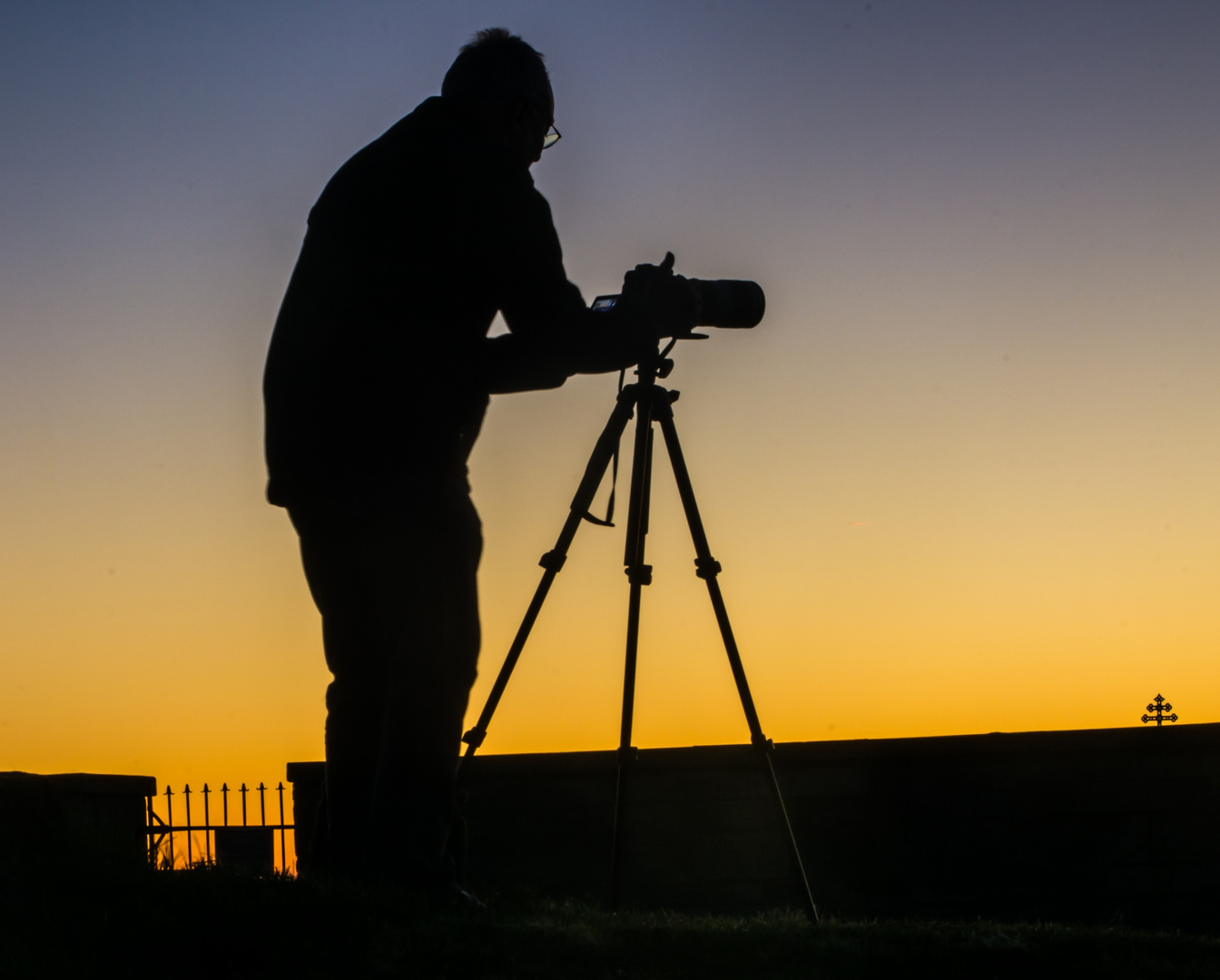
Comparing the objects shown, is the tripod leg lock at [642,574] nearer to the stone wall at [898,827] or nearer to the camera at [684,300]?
the camera at [684,300]

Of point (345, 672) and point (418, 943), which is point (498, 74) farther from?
point (418, 943)

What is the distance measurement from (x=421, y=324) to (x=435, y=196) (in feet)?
1.13

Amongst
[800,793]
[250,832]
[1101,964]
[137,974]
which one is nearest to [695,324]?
[1101,964]

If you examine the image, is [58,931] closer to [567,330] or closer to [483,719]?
[483,719]

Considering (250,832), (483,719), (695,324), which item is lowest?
(250,832)

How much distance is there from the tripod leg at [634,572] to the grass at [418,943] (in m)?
0.82

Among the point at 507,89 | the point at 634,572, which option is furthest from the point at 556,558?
the point at 507,89

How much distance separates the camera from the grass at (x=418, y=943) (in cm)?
247

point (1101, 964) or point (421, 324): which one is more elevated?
point (421, 324)

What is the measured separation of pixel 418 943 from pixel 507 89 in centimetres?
226

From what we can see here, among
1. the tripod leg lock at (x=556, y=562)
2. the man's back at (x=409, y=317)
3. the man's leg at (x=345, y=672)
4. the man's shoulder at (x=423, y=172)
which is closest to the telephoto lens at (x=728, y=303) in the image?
the man's back at (x=409, y=317)

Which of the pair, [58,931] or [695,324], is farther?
[695,324]

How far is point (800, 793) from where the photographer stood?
7.48 m

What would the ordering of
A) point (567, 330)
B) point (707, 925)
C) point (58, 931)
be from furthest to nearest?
point (567, 330) < point (707, 925) < point (58, 931)
